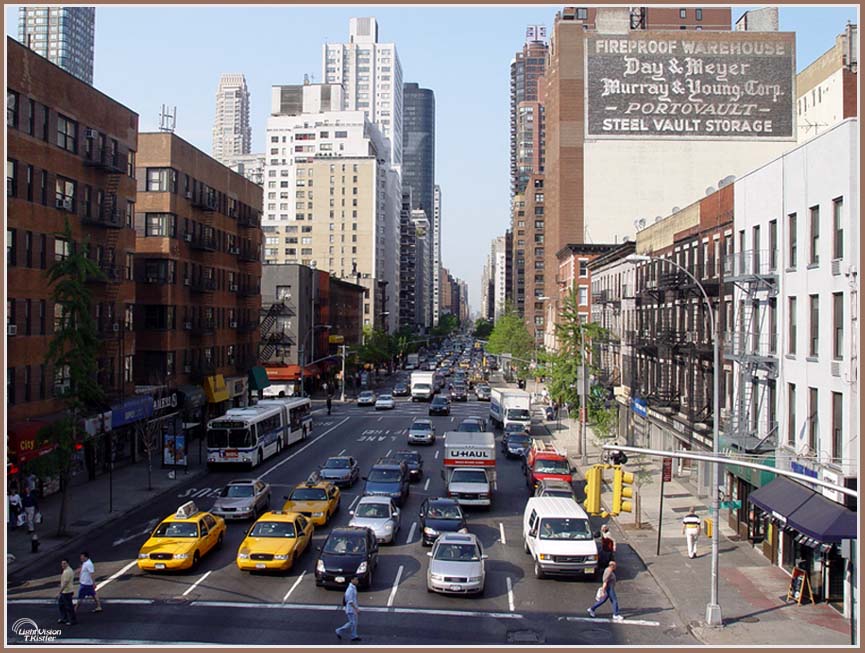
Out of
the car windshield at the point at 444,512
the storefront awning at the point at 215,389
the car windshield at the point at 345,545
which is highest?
the storefront awning at the point at 215,389

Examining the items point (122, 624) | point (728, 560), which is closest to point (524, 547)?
point (728, 560)

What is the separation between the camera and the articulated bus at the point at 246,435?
4656 centimetres

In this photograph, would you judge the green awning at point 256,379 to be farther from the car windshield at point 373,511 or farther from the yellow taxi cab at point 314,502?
the car windshield at point 373,511

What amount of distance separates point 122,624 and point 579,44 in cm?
9888

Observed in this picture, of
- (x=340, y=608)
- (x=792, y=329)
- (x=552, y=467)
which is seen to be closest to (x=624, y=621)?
(x=340, y=608)

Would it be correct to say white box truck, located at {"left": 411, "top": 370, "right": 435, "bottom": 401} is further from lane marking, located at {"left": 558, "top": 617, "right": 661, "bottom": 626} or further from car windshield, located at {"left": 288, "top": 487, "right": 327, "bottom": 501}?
lane marking, located at {"left": 558, "top": 617, "right": 661, "bottom": 626}

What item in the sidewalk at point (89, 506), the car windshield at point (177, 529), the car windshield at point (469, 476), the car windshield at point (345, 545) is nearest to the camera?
the car windshield at point (345, 545)

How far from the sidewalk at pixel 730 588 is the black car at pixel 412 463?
38.3 feet

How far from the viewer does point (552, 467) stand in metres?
41.2

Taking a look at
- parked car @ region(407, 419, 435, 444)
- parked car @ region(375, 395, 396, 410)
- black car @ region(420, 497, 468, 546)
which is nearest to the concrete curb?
black car @ region(420, 497, 468, 546)

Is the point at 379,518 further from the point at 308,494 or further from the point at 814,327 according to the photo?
the point at 814,327

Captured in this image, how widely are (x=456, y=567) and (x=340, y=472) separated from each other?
702 inches

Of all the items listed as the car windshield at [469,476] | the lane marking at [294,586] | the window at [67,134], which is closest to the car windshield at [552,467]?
the car windshield at [469,476]

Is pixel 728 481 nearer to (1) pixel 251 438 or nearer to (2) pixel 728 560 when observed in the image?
(2) pixel 728 560
